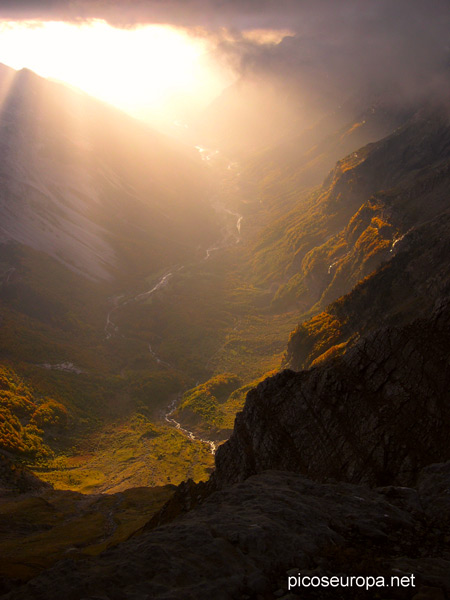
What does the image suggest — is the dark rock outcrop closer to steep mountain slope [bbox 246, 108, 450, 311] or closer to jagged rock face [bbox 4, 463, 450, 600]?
jagged rock face [bbox 4, 463, 450, 600]

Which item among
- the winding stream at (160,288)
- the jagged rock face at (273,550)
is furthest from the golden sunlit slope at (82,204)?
the jagged rock face at (273,550)

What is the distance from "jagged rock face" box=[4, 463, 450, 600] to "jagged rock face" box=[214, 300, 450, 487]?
3.87 meters

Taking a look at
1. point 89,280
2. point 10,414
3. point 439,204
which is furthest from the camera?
point 89,280

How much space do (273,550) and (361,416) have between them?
13.9 meters

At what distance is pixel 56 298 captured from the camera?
109 metres

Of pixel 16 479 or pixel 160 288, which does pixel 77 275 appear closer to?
pixel 160 288

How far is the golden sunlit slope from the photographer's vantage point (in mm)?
132750

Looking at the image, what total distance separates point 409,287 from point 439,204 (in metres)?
30.2

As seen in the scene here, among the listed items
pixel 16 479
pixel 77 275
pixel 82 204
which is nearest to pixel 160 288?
pixel 77 275

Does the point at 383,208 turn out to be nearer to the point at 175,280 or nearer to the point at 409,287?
the point at 409,287

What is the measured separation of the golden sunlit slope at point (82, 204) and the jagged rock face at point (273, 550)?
11642 cm

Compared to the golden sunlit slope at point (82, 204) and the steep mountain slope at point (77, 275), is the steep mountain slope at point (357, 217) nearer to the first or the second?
the steep mountain slope at point (77, 275)

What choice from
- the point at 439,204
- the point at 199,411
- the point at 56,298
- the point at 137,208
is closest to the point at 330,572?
the point at 199,411

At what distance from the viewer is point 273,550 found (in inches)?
645
